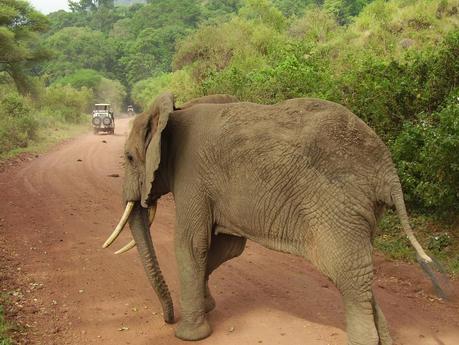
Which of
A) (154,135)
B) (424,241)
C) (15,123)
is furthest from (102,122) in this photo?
(154,135)

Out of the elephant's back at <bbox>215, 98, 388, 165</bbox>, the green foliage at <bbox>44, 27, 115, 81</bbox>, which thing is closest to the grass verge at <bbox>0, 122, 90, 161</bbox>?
the elephant's back at <bbox>215, 98, 388, 165</bbox>

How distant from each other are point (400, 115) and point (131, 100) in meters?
66.1

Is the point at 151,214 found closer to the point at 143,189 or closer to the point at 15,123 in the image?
the point at 143,189

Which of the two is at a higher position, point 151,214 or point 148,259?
point 151,214

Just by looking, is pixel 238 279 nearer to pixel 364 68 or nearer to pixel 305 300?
pixel 305 300

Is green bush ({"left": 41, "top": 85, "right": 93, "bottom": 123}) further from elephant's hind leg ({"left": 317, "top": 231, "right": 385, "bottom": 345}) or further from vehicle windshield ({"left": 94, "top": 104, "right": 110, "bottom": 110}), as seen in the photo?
elephant's hind leg ({"left": 317, "top": 231, "right": 385, "bottom": 345})

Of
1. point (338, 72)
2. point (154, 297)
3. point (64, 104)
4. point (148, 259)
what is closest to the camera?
point (148, 259)

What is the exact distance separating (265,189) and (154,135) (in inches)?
46.0

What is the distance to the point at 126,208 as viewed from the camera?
5.12m

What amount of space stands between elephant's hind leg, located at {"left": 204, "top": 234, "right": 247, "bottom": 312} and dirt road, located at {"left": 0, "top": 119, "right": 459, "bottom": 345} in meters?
0.20

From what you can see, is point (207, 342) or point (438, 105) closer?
point (207, 342)

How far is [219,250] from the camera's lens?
527 centimetres

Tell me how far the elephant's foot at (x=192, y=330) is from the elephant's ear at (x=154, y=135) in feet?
3.92

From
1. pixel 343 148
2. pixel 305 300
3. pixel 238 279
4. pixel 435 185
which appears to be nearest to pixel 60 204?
pixel 238 279
